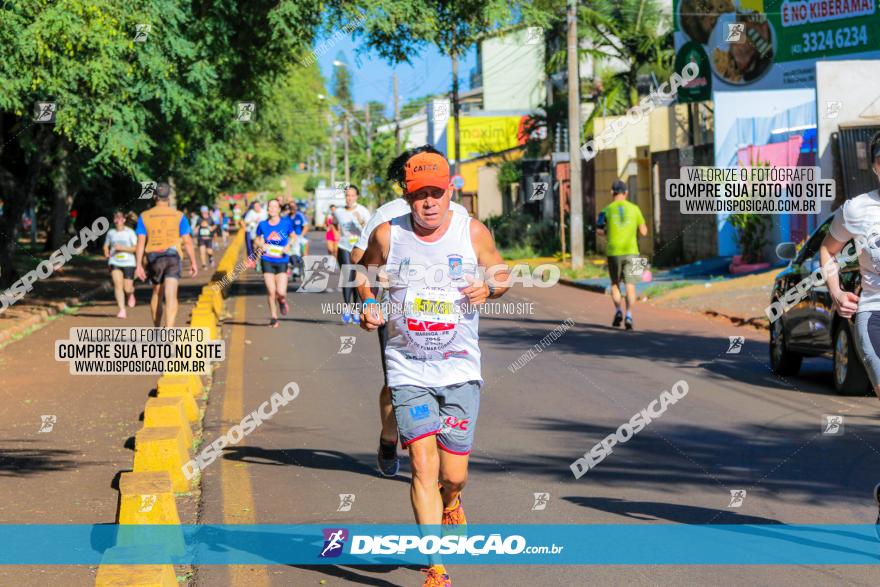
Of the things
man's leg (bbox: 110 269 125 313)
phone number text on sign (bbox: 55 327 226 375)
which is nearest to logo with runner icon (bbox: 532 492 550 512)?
phone number text on sign (bbox: 55 327 226 375)

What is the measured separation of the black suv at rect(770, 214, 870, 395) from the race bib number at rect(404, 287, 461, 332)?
236 inches

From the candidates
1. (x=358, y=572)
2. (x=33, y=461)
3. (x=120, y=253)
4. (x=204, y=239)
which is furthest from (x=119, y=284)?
(x=204, y=239)

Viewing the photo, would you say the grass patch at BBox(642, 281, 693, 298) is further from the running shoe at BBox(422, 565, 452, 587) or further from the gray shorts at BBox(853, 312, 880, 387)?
the running shoe at BBox(422, 565, 452, 587)

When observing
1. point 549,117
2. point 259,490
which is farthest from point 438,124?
point 259,490

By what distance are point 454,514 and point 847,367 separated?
6262mm

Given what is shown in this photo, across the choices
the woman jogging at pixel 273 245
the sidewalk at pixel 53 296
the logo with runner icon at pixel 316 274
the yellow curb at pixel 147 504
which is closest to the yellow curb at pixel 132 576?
the yellow curb at pixel 147 504

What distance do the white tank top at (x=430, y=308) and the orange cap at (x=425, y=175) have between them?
0.22m

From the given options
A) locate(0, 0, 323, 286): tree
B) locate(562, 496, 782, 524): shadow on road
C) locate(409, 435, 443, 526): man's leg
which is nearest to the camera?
locate(409, 435, 443, 526): man's leg

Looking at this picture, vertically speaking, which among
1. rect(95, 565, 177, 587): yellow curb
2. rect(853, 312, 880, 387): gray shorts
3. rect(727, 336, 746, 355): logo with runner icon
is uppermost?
rect(853, 312, 880, 387): gray shorts

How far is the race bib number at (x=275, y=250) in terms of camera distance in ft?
61.3

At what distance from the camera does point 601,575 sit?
6043mm

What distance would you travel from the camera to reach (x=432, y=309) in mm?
5762

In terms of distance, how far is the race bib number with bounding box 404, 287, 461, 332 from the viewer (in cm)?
576

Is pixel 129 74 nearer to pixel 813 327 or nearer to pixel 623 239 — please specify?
pixel 623 239
